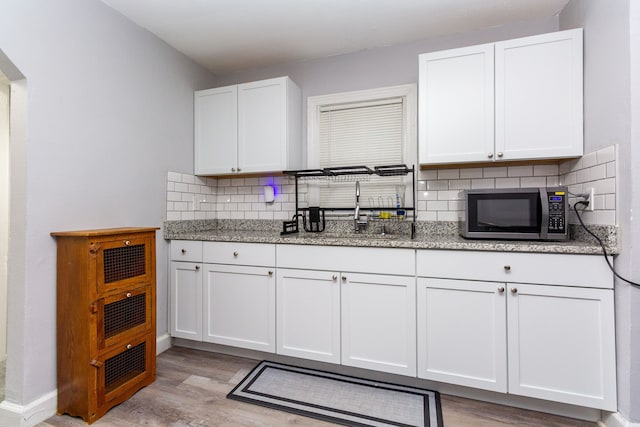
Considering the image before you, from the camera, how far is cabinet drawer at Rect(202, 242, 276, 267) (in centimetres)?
222

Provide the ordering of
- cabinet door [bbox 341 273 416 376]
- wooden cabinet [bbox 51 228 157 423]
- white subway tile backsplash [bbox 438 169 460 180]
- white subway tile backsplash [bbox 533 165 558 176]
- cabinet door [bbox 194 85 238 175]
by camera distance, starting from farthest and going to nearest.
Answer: cabinet door [bbox 194 85 238 175]
white subway tile backsplash [bbox 438 169 460 180]
white subway tile backsplash [bbox 533 165 558 176]
cabinet door [bbox 341 273 416 376]
wooden cabinet [bbox 51 228 157 423]

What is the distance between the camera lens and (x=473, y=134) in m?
2.05

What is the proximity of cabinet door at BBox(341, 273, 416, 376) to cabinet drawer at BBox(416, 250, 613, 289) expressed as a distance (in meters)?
0.20

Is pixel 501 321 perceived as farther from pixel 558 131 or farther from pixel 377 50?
pixel 377 50

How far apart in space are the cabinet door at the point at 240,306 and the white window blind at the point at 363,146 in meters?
0.95

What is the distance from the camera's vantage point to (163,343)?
250 cm

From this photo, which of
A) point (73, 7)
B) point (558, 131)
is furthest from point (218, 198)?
point (558, 131)

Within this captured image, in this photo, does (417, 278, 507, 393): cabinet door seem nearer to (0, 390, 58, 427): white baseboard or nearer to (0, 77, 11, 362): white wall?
(0, 390, 58, 427): white baseboard

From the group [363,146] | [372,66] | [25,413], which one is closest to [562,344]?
[363,146]

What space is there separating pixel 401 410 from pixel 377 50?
104 inches

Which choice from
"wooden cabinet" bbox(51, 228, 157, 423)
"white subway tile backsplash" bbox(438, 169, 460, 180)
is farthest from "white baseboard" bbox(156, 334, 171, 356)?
"white subway tile backsplash" bbox(438, 169, 460, 180)

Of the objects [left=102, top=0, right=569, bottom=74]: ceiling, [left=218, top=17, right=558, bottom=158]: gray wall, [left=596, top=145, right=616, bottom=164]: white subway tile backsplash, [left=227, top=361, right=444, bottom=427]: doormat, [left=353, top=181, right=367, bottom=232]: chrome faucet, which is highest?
[left=102, top=0, right=569, bottom=74]: ceiling

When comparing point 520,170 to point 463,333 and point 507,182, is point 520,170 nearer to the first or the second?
point 507,182

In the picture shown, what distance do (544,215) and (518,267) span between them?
0.37 m
